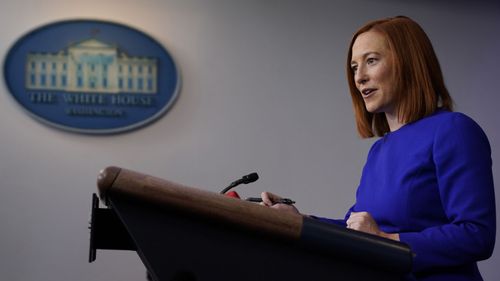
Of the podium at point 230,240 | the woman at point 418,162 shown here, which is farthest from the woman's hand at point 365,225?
the podium at point 230,240

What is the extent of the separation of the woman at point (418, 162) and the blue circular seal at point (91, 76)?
1.82 meters

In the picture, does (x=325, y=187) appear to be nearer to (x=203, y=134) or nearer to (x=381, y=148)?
(x=203, y=134)

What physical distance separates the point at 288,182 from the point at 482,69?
151 centimetres

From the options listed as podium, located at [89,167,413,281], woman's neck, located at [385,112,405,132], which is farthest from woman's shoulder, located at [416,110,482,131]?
podium, located at [89,167,413,281]

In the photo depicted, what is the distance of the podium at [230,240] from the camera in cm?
67

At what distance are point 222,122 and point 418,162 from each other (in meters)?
2.09

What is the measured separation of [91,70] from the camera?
3.12 m

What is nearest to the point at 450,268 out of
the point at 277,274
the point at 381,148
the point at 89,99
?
the point at 381,148

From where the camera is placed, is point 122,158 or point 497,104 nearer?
point 122,158

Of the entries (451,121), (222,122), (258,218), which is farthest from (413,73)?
(222,122)

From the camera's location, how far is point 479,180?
1061 mm

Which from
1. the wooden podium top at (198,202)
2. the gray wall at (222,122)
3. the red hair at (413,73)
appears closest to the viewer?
the wooden podium top at (198,202)

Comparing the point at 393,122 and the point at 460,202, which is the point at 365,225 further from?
the point at 393,122

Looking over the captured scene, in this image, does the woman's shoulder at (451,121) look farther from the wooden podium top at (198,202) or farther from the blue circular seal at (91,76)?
the blue circular seal at (91,76)
